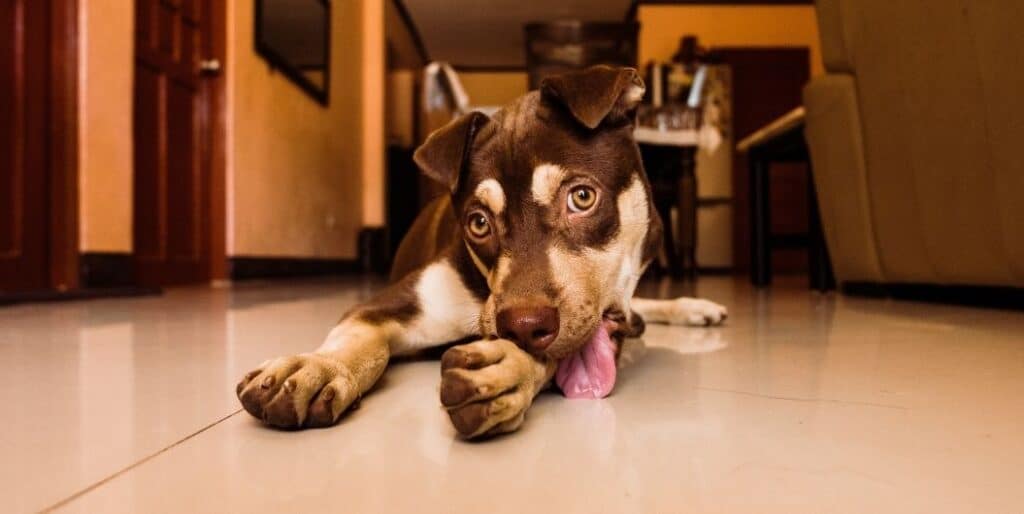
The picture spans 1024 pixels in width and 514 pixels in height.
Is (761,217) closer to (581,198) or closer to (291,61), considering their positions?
(581,198)

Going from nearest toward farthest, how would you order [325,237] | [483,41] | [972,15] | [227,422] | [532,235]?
[227,422]
[532,235]
[972,15]
[325,237]
[483,41]

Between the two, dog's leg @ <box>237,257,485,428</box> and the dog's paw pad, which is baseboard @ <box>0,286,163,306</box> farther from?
the dog's paw pad

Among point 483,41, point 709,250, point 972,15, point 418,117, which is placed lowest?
point 709,250

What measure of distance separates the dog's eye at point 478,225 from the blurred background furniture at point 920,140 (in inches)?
75.8

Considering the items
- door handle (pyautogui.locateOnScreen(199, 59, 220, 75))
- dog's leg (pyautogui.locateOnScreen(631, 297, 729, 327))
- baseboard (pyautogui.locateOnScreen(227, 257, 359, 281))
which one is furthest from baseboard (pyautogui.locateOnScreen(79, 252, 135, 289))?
dog's leg (pyautogui.locateOnScreen(631, 297, 729, 327))

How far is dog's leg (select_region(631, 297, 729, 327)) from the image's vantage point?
2.58m

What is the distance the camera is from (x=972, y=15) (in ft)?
8.29

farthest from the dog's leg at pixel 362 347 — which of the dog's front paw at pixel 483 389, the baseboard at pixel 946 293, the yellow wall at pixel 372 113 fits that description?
the yellow wall at pixel 372 113

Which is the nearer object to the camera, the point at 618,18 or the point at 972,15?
the point at 972,15

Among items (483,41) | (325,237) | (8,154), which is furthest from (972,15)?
(483,41)

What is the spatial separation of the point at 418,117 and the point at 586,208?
10.2 m

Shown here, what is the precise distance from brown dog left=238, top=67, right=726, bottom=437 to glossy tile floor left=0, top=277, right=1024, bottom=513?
2.5 inches

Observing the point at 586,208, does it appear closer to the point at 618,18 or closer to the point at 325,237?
the point at 325,237

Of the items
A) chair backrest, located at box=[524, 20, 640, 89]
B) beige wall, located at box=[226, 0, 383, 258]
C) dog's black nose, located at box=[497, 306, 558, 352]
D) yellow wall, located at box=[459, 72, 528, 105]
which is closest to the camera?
dog's black nose, located at box=[497, 306, 558, 352]
